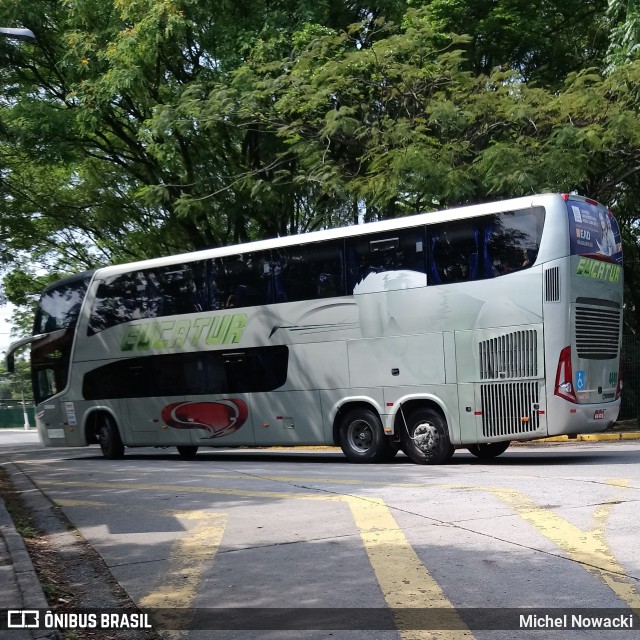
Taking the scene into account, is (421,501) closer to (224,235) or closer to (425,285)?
(425,285)

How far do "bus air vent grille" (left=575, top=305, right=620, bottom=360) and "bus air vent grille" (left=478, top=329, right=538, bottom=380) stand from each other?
2.37 ft

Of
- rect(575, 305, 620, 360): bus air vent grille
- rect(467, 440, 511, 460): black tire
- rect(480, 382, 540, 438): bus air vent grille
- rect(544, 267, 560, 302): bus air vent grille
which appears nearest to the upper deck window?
rect(544, 267, 560, 302): bus air vent grille

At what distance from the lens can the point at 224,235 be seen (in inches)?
1013

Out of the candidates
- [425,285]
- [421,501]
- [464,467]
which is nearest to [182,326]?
[425,285]

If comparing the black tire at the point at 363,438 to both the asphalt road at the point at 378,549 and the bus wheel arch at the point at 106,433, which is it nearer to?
the asphalt road at the point at 378,549

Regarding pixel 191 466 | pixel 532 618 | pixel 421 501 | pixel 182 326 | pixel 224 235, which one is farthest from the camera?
pixel 224 235

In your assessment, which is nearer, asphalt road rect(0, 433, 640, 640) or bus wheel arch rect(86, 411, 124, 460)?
asphalt road rect(0, 433, 640, 640)

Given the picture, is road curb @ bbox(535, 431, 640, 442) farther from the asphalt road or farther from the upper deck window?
the asphalt road

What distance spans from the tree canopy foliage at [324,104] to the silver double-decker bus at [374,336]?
8.96ft

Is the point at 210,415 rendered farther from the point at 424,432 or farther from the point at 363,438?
the point at 424,432

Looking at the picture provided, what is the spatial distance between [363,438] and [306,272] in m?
3.12

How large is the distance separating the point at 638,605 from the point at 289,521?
409 cm

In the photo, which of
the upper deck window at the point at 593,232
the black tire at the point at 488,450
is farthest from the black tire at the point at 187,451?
the upper deck window at the point at 593,232

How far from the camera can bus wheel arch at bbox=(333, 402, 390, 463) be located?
1552 centimetres
